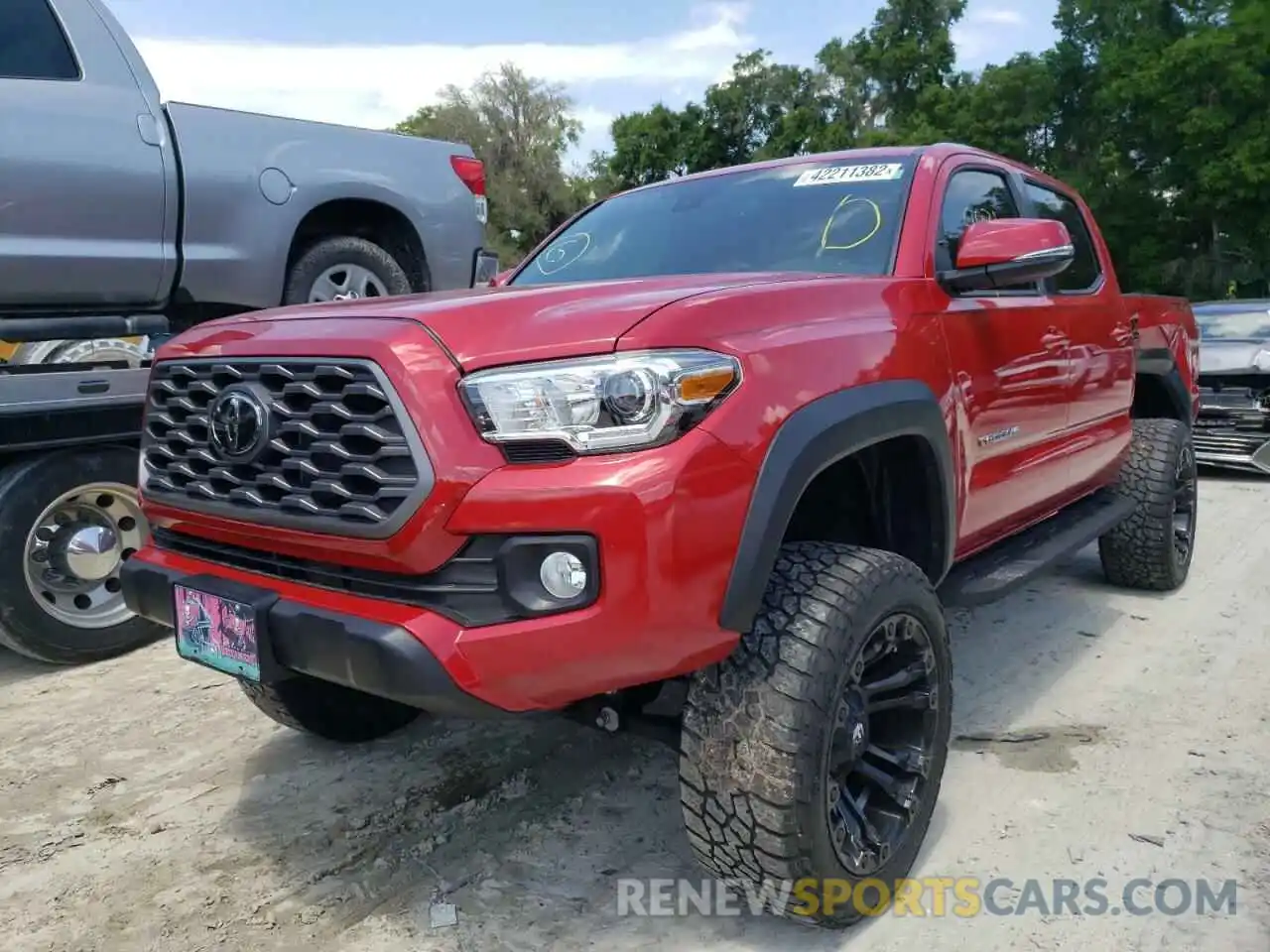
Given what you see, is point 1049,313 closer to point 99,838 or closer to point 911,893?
point 911,893

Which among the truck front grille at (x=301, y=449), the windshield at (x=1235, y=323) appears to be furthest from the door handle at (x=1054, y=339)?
the windshield at (x=1235, y=323)

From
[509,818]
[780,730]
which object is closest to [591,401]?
[780,730]

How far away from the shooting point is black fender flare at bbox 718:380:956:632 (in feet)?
6.87

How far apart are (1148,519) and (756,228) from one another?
271 centimetres

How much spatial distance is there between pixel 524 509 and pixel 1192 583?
4550 millimetres

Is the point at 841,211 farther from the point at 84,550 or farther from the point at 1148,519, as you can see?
the point at 84,550

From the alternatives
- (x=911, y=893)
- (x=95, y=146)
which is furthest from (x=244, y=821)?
(x=95, y=146)

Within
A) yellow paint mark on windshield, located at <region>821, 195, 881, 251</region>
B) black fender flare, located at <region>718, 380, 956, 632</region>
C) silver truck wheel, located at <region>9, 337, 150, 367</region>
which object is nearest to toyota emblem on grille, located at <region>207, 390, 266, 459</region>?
black fender flare, located at <region>718, 380, 956, 632</region>

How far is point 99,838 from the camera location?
9.48ft

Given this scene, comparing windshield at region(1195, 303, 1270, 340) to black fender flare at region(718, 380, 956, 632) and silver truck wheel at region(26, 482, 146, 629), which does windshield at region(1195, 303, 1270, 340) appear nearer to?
black fender flare at region(718, 380, 956, 632)

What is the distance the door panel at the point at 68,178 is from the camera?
3.97 m

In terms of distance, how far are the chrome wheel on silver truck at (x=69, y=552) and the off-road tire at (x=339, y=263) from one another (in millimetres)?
1141

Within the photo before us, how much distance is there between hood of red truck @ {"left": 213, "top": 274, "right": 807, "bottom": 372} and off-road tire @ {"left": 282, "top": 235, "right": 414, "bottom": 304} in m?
2.55

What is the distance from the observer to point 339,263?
16.7ft
